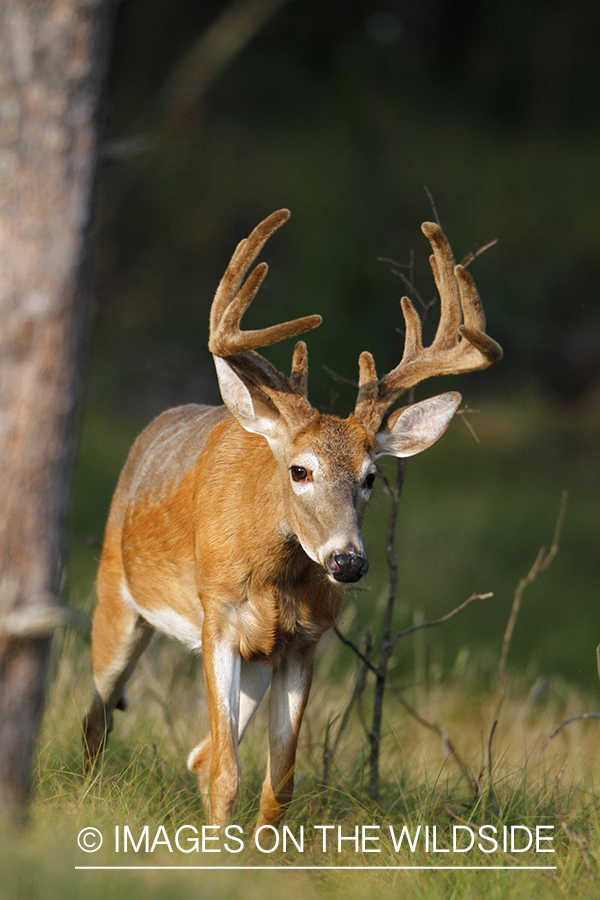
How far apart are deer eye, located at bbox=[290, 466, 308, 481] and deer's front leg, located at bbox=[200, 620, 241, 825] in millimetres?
738

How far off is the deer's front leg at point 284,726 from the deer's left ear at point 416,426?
887 mm

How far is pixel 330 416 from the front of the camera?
4.52 meters

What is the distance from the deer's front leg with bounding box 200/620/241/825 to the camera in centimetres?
438

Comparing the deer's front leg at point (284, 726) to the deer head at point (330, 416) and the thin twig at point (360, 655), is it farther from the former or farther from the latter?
the deer head at point (330, 416)

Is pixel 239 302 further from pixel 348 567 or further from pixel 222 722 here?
pixel 222 722

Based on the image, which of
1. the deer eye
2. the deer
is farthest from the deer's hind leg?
the deer eye

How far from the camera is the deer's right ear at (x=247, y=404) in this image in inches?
176

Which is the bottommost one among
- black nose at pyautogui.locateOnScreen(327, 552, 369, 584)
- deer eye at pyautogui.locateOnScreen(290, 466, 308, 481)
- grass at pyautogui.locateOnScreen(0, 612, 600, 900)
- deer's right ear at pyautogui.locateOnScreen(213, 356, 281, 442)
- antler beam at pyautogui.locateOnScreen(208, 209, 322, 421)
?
grass at pyautogui.locateOnScreen(0, 612, 600, 900)

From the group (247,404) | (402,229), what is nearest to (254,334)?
(247,404)

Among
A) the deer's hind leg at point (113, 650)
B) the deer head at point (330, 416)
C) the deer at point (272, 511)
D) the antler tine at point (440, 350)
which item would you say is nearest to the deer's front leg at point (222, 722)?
the deer at point (272, 511)

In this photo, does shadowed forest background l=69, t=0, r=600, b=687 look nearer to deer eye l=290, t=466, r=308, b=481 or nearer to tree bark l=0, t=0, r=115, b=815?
deer eye l=290, t=466, r=308, b=481

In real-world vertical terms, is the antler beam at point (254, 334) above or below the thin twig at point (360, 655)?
above

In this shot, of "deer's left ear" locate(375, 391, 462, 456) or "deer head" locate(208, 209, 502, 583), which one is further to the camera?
"deer's left ear" locate(375, 391, 462, 456)

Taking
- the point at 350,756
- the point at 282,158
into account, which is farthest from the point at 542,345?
the point at 350,756
